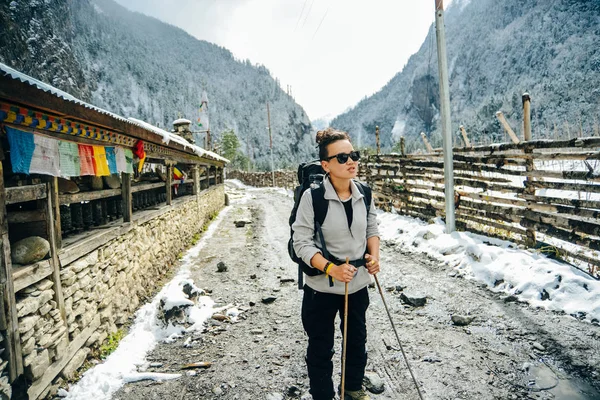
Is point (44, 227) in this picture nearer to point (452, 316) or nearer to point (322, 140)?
point (322, 140)

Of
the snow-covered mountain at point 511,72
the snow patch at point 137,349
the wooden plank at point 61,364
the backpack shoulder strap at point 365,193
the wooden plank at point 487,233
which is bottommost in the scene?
the snow patch at point 137,349

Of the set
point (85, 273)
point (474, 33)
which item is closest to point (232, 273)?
point (85, 273)

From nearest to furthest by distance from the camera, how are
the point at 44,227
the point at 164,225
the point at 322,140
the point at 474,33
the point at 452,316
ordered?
the point at 322,140, the point at 44,227, the point at 452,316, the point at 164,225, the point at 474,33

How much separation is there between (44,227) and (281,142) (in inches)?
5196

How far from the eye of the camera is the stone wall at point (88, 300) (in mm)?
2543

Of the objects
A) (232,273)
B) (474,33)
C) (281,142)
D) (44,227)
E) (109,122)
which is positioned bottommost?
(232,273)

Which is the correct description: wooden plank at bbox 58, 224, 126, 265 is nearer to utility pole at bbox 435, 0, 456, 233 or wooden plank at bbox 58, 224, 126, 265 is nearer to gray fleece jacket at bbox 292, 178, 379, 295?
gray fleece jacket at bbox 292, 178, 379, 295

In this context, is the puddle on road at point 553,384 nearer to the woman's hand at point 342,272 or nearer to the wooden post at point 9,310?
the woman's hand at point 342,272

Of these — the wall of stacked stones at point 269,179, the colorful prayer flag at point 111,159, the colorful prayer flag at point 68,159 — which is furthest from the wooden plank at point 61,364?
the wall of stacked stones at point 269,179

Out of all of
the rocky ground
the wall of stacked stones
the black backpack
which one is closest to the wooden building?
the rocky ground

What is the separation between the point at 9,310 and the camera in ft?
7.43

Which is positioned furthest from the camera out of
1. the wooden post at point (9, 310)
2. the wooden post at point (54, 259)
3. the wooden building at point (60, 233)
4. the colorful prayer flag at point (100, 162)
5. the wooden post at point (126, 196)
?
the wooden post at point (126, 196)

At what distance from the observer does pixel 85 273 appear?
11.5ft

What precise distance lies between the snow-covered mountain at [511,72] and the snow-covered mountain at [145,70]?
5186 cm
